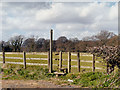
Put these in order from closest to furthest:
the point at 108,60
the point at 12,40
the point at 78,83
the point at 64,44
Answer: the point at 78,83
the point at 108,60
the point at 12,40
the point at 64,44

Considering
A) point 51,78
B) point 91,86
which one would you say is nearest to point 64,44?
point 51,78

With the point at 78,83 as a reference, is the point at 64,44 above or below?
above

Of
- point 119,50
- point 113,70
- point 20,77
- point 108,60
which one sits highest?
point 119,50

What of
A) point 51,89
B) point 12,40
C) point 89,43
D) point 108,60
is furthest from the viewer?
point 89,43

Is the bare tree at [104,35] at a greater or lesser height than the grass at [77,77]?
greater

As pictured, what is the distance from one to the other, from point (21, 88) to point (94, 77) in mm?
3260

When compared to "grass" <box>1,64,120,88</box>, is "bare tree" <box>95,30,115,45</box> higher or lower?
higher

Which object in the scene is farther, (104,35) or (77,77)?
(104,35)

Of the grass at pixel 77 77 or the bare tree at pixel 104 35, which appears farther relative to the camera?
the bare tree at pixel 104 35

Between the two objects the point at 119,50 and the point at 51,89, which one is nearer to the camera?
the point at 51,89

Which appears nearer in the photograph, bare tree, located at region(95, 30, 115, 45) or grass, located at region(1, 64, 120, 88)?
grass, located at region(1, 64, 120, 88)

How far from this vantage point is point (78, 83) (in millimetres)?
6828

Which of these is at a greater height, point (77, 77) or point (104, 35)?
point (104, 35)

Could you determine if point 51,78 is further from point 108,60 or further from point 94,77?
point 108,60
